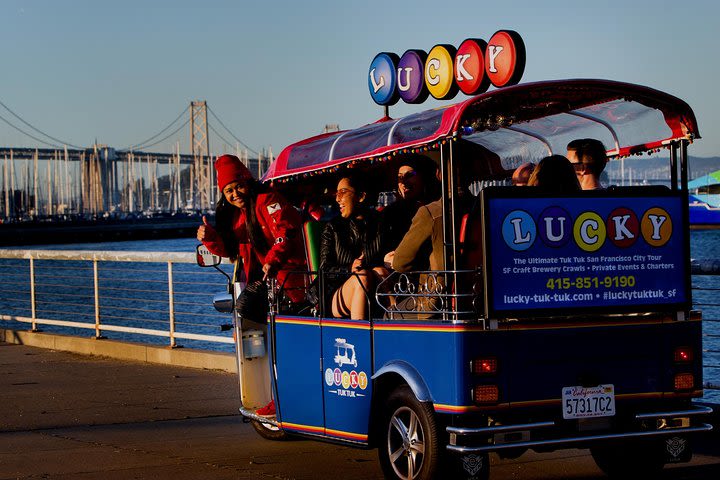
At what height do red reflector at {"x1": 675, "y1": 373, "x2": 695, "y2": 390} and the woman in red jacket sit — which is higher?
the woman in red jacket

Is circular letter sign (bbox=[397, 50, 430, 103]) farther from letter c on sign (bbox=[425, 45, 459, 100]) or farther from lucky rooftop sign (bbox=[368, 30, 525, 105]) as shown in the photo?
letter c on sign (bbox=[425, 45, 459, 100])

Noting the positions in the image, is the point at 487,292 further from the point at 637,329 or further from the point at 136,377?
the point at 136,377

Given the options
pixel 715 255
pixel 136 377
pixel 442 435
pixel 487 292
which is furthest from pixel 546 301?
pixel 715 255

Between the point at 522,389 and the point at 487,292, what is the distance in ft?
1.70

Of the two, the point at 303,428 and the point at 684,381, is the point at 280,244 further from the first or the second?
the point at 684,381

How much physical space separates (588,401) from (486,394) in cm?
59

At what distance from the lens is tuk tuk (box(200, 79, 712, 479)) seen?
6238 mm

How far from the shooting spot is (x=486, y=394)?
6176 millimetres

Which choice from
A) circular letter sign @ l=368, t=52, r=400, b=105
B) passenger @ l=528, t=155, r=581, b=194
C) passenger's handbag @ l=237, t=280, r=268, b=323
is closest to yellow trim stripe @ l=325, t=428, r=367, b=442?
passenger's handbag @ l=237, t=280, r=268, b=323

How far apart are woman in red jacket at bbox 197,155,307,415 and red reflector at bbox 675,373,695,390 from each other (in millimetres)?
2382

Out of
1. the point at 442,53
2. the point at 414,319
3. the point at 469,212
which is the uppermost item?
the point at 442,53

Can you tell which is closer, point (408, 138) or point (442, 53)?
point (408, 138)

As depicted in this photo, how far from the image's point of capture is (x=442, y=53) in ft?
42.0

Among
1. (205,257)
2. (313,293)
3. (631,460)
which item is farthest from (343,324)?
(205,257)
